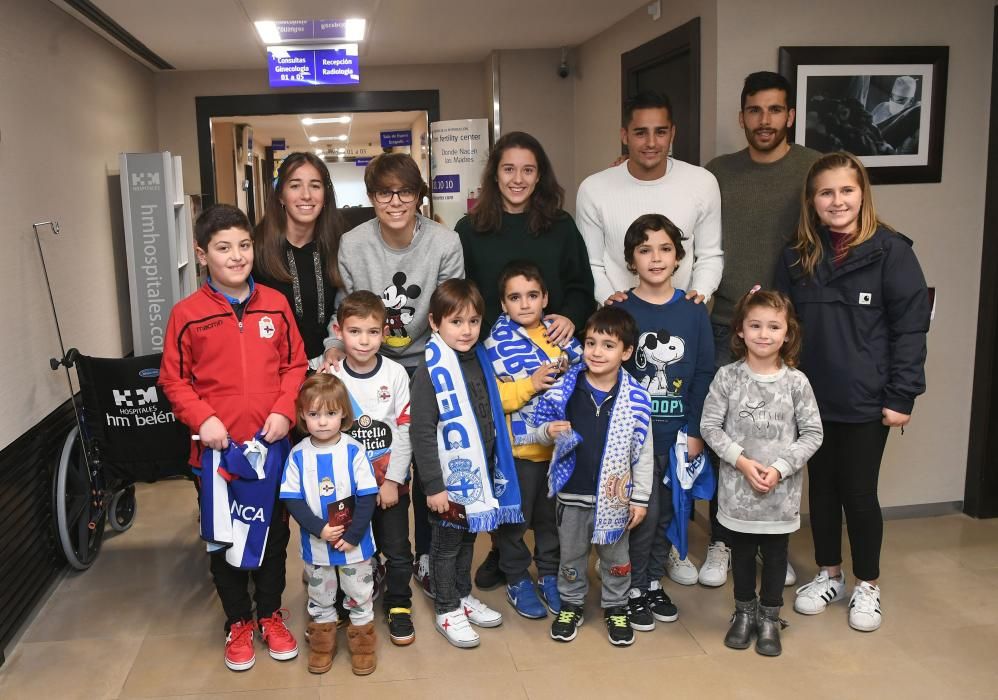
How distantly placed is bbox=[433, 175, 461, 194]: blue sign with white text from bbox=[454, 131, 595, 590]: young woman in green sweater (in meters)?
3.83

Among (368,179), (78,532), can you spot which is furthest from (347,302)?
(78,532)

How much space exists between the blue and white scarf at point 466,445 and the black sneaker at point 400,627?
1.16 ft

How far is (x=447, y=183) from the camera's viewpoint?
6.69 m

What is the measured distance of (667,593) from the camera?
10.1 ft

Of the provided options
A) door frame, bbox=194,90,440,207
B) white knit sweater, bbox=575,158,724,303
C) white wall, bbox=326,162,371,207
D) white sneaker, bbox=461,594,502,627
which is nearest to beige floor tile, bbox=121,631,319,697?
white sneaker, bbox=461,594,502,627

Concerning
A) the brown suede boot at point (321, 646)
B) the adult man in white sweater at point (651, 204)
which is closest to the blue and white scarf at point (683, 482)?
the adult man in white sweater at point (651, 204)

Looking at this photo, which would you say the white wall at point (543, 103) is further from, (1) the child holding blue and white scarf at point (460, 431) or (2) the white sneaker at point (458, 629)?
(2) the white sneaker at point (458, 629)

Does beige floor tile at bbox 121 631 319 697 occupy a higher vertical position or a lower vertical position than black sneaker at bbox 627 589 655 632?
lower

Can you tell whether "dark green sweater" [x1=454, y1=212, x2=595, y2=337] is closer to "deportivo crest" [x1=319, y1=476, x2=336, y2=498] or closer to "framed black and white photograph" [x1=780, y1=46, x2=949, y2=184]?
"deportivo crest" [x1=319, y1=476, x2=336, y2=498]

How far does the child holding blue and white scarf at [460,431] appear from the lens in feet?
8.52

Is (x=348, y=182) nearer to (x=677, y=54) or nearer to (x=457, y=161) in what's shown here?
(x=457, y=161)

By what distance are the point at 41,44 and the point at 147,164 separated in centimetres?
85

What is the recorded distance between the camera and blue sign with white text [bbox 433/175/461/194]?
6.66 metres

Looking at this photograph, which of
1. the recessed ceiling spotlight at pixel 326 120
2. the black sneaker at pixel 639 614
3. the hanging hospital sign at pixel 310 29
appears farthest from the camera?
the recessed ceiling spotlight at pixel 326 120
